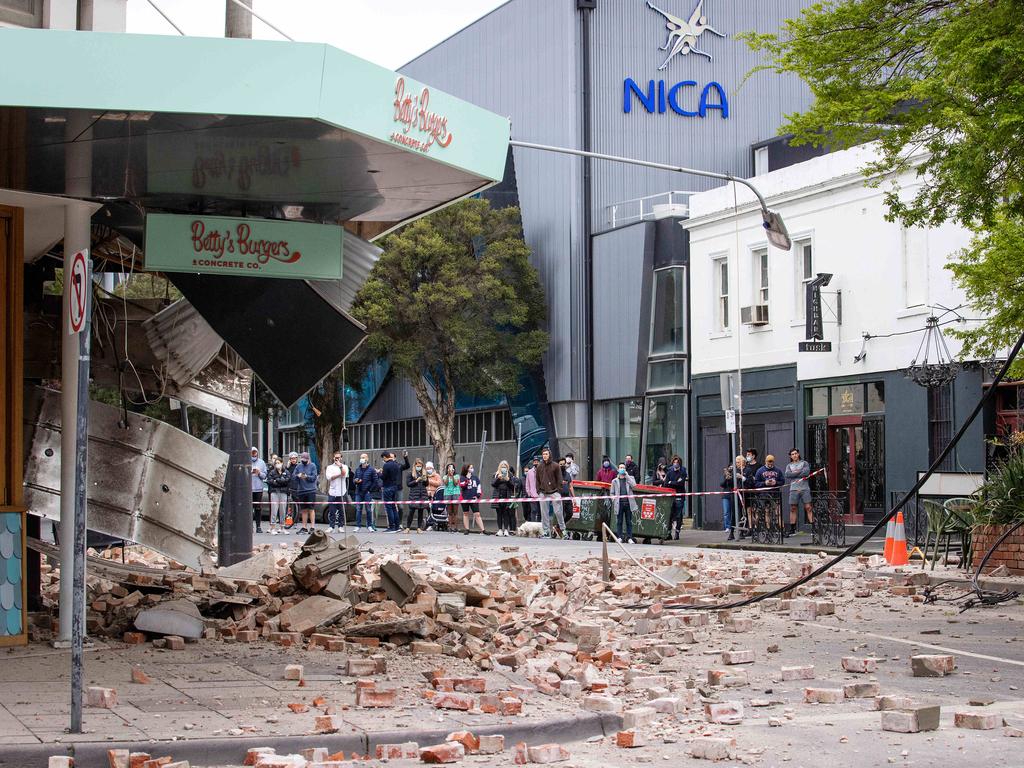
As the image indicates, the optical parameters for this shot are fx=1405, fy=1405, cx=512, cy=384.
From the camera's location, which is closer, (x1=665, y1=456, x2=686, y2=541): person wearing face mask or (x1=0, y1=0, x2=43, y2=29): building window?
(x1=0, y1=0, x2=43, y2=29): building window

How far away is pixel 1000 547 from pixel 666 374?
23669 mm

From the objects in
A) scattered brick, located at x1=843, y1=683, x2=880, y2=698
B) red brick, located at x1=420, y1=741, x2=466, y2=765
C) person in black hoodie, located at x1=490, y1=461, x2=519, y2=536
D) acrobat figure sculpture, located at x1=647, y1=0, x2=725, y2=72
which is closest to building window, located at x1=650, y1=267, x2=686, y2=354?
person in black hoodie, located at x1=490, y1=461, x2=519, y2=536

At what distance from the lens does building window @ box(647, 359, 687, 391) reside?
131ft

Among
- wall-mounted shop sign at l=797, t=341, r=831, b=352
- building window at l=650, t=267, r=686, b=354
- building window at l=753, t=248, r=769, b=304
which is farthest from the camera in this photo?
building window at l=650, t=267, r=686, b=354

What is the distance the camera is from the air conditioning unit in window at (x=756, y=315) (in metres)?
35.9

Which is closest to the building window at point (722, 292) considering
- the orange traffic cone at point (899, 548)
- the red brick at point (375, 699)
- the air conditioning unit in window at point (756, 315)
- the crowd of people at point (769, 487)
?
the air conditioning unit in window at point (756, 315)

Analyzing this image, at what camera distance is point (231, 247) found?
1161cm

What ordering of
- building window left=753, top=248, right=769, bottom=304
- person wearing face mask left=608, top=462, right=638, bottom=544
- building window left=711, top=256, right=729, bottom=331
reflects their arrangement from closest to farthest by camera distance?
person wearing face mask left=608, top=462, right=638, bottom=544
building window left=753, top=248, right=769, bottom=304
building window left=711, top=256, right=729, bottom=331

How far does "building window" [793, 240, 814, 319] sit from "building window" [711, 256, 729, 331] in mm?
3104

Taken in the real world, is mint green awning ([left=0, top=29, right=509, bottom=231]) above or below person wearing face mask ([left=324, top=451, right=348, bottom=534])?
above

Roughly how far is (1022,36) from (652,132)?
33.0 metres

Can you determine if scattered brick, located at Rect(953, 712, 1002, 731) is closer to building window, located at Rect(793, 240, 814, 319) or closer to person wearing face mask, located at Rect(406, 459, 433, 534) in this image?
building window, located at Rect(793, 240, 814, 319)

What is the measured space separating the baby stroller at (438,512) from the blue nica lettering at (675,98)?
49.8 ft

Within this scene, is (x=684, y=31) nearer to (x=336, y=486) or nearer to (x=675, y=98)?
(x=675, y=98)
